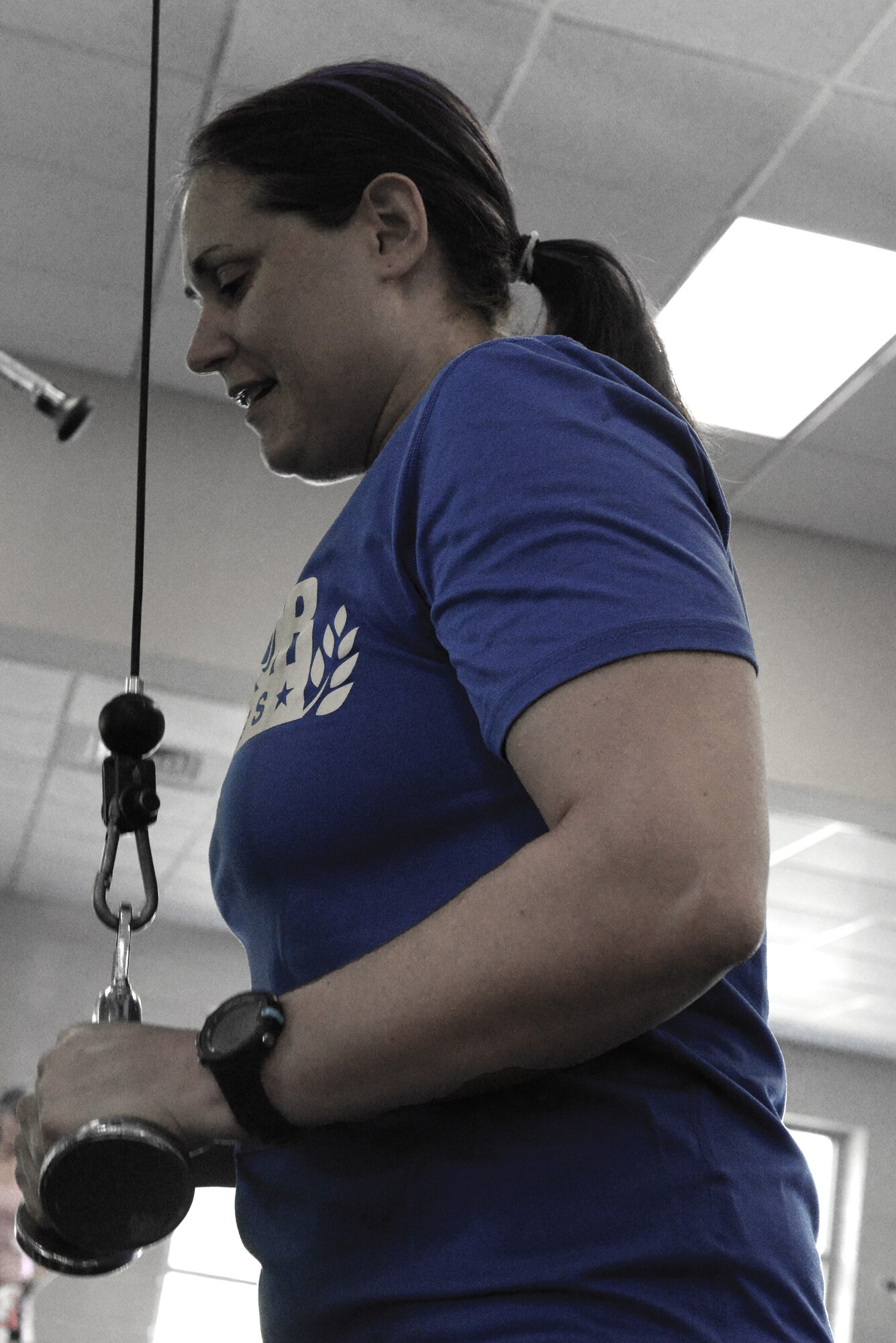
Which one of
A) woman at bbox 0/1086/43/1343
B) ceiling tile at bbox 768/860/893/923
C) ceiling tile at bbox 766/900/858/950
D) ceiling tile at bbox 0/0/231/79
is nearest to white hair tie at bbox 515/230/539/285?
ceiling tile at bbox 0/0/231/79

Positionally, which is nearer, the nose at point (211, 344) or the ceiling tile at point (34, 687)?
the nose at point (211, 344)

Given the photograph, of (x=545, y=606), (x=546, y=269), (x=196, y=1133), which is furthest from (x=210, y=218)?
(x=196, y=1133)

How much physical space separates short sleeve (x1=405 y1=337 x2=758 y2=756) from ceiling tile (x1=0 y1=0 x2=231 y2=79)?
247 cm

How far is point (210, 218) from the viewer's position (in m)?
0.93

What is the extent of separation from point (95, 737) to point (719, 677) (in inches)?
235

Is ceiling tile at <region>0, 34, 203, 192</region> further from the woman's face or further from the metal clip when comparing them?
the metal clip

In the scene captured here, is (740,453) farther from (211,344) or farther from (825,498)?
(211,344)

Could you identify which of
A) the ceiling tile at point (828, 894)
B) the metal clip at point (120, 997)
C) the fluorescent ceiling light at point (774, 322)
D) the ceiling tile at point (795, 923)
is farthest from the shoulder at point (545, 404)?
the ceiling tile at point (795, 923)

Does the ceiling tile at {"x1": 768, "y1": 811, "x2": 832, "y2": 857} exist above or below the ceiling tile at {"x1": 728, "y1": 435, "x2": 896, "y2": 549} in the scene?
below

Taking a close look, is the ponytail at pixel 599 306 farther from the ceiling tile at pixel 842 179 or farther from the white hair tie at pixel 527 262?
the ceiling tile at pixel 842 179

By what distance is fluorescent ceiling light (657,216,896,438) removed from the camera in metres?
3.32

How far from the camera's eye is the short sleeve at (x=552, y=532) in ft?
1.91

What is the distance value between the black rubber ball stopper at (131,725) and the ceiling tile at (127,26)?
231 cm

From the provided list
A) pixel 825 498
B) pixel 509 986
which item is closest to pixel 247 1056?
pixel 509 986
